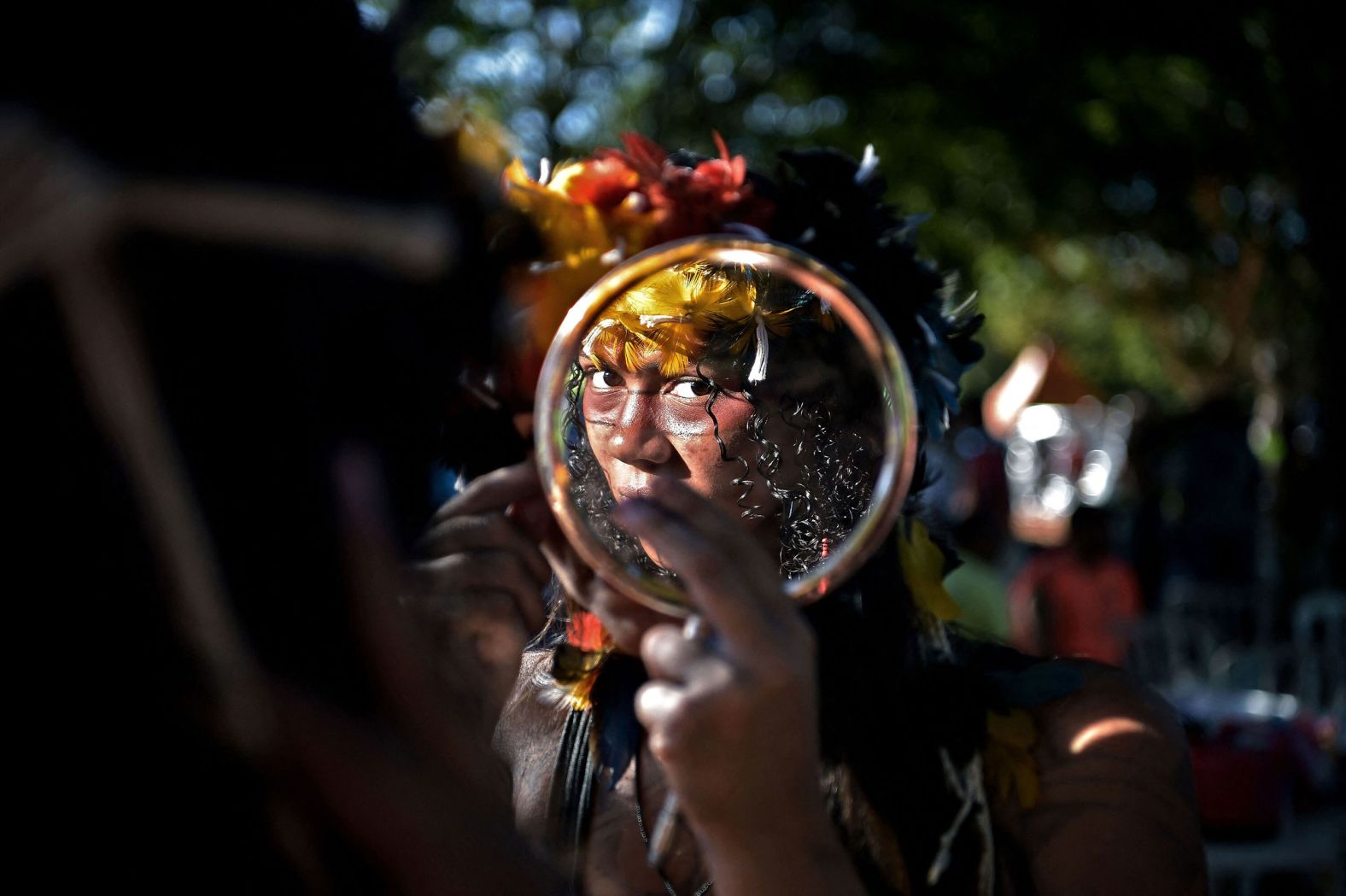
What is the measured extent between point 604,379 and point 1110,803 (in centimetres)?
85

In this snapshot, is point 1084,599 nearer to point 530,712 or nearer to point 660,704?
point 530,712

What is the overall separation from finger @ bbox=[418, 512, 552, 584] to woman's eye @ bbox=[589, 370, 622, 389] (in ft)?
1.43

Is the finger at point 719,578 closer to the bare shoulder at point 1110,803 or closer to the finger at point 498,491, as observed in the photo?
the finger at point 498,491

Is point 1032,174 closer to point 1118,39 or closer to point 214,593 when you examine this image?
point 1118,39

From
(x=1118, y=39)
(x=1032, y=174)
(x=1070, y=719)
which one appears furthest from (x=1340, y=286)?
(x=1070, y=719)

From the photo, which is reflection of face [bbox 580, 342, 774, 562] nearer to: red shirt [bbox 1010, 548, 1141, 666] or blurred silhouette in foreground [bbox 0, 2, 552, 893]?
blurred silhouette in foreground [bbox 0, 2, 552, 893]

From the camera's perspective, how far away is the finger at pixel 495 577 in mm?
1022

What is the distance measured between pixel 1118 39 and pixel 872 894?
6.02 m

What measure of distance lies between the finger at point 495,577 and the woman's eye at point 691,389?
52 cm

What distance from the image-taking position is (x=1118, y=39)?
635cm

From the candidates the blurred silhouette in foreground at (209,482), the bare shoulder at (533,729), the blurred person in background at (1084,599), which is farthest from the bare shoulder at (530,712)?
the blurred person in background at (1084,599)

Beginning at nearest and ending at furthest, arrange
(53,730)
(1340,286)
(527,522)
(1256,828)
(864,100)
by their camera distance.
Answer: (53,730)
(527,522)
(1256,828)
(1340,286)
(864,100)

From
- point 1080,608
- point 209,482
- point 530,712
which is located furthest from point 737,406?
point 1080,608

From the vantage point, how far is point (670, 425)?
159cm
